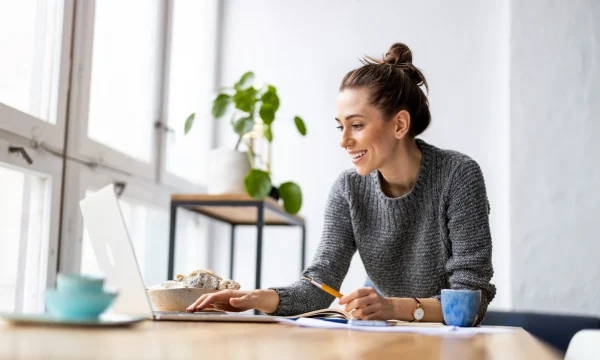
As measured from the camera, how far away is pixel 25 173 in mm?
2082

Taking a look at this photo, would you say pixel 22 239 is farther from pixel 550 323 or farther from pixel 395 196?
pixel 550 323

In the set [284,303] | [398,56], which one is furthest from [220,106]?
[284,303]

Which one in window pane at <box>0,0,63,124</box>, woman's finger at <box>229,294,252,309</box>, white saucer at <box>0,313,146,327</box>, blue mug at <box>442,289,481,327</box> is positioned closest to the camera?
white saucer at <box>0,313,146,327</box>

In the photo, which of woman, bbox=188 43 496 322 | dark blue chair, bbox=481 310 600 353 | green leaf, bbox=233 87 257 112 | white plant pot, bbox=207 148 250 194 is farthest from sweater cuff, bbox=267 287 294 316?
dark blue chair, bbox=481 310 600 353

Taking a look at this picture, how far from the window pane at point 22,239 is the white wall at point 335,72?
5.10ft

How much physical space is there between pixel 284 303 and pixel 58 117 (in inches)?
41.4

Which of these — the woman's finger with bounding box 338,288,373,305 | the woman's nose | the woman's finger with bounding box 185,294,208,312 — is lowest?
the woman's finger with bounding box 185,294,208,312

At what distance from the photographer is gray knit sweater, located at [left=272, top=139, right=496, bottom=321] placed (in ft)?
5.38

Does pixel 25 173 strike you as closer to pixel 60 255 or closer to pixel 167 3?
pixel 60 255

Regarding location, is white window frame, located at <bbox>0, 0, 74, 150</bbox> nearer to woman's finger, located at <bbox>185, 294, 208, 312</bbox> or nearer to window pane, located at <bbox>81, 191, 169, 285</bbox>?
window pane, located at <bbox>81, 191, 169, 285</bbox>

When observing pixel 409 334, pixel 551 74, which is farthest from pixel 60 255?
pixel 551 74

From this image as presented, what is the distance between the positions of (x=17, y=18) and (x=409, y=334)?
156cm

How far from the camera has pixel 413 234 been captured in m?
1.87

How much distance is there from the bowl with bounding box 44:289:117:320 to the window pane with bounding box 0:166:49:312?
118 centimetres
